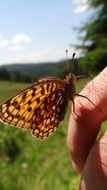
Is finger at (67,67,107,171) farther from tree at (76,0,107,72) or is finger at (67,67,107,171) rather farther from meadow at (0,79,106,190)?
tree at (76,0,107,72)

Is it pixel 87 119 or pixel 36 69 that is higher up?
pixel 87 119

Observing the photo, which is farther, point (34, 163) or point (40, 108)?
point (34, 163)

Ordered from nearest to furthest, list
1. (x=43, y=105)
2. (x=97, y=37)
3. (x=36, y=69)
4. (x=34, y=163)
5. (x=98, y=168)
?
1. (x=98, y=168)
2. (x=43, y=105)
3. (x=34, y=163)
4. (x=36, y=69)
5. (x=97, y=37)

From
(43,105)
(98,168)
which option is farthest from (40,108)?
(98,168)

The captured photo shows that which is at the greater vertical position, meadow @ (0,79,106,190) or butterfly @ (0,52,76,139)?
butterfly @ (0,52,76,139)

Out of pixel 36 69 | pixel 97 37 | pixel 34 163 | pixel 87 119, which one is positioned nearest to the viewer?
pixel 87 119

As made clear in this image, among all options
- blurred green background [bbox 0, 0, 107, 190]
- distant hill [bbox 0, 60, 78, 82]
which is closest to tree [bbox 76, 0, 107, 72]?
distant hill [bbox 0, 60, 78, 82]

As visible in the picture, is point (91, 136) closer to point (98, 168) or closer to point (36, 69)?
point (98, 168)
